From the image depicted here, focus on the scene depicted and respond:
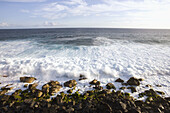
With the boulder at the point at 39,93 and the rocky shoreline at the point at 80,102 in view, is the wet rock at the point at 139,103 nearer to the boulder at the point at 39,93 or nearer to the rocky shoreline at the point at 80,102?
the rocky shoreline at the point at 80,102

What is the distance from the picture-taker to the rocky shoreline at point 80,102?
429 centimetres

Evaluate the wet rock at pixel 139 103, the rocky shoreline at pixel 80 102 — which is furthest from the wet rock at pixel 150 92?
the wet rock at pixel 139 103

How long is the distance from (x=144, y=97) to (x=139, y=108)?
119 cm

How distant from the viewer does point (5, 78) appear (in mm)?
7059

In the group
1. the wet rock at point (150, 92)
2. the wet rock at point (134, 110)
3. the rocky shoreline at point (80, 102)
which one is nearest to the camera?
the wet rock at point (134, 110)

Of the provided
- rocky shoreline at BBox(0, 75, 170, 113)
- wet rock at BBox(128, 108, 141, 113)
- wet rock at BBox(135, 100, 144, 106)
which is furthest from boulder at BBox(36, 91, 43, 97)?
wet rock at BBox(135, 100, 144, 106)

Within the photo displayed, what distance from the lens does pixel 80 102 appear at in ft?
15.5

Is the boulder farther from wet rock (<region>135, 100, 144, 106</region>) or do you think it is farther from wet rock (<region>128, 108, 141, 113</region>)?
wet rock (<region>135, 100, 144, 106</region>)

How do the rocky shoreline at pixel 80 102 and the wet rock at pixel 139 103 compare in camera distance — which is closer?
the rocky shoreline at pixel 80 102

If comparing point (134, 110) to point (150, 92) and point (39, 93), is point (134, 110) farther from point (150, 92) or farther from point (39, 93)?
point (39, 93)

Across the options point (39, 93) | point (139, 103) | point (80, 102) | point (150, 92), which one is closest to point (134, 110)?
point (139, 103)

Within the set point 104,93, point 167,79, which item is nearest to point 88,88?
point 104,93

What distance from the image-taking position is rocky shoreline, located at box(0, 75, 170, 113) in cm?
429

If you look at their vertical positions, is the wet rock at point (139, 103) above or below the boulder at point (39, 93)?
below
